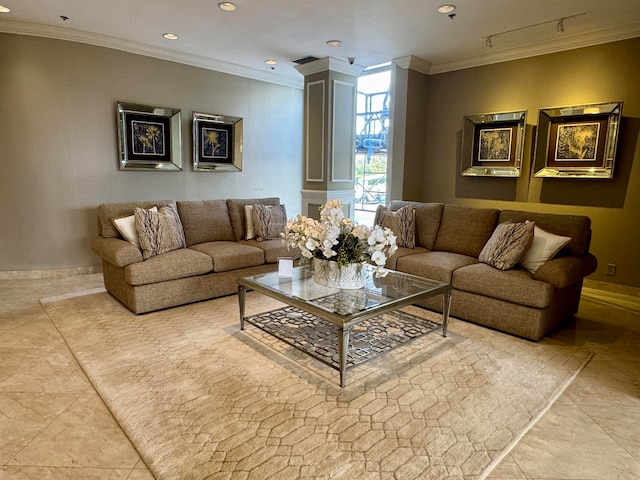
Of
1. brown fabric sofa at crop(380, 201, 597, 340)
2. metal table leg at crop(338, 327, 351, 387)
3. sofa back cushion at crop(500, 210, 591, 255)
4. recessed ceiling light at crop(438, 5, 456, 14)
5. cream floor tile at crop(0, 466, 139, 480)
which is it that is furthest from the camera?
recessed ceiling light at crop(438, 5, 456, 14)

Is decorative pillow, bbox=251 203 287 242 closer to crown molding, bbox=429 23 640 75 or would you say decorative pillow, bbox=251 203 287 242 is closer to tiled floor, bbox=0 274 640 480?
tiled floor, bbox=0 274 640 480

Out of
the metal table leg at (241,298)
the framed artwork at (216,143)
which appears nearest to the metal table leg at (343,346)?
the metal table leg at (241,298)

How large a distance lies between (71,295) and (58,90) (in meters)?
2.22

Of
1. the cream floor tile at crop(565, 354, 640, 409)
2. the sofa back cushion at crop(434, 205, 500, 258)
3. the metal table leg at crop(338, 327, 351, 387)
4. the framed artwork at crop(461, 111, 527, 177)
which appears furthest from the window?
the metal table leg at crop(338, 327, 351, 387)

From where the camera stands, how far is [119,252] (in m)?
3.35

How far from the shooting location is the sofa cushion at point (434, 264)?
3410mm

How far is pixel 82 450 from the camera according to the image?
178 centimetres

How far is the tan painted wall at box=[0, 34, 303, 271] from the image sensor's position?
4.16 meters

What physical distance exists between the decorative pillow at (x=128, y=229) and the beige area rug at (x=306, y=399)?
0.73 meters

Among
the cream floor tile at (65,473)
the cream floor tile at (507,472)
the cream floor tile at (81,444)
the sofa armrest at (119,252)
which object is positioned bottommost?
the cream floor tile at (65,473)

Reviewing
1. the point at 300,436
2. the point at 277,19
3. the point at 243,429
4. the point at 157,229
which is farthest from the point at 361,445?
the point at 277,19

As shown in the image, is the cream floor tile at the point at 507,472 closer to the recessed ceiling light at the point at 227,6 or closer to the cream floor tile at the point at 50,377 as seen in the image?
the cream floor tile at the point at 50,377

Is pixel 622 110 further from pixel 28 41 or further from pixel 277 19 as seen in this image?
pixel 28 41

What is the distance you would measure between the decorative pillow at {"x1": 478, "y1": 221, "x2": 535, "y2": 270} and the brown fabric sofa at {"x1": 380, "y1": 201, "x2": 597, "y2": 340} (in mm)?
69
